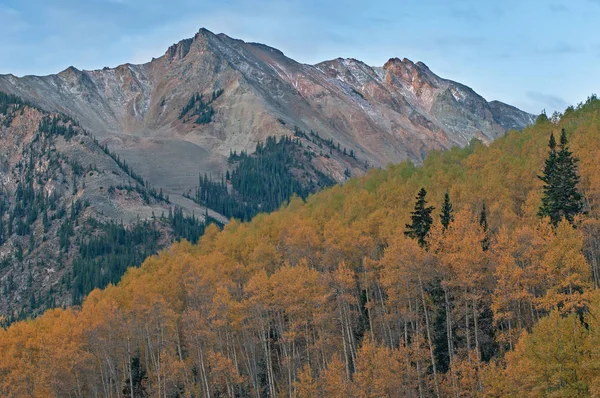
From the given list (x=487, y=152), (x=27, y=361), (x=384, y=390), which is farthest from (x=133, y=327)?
(x=487, y=152)

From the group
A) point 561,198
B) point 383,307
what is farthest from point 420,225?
point 561,198

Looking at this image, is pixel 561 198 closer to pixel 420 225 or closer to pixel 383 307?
pixel 420 225

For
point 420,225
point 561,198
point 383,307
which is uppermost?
point 561,198

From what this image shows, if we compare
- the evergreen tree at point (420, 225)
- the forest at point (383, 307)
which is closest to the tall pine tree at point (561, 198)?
the forest at point (383, 307)

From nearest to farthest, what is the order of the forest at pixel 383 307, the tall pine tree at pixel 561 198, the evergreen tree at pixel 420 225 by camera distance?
the forest at pixel 383 307 → the tall pine tree at pixel 561 198 → the evergreen tree at pixel 420 225

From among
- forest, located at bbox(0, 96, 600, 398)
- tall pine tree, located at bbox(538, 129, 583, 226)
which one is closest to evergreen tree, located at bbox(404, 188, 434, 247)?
forest, located at bbox(0, 96, 600, 398)

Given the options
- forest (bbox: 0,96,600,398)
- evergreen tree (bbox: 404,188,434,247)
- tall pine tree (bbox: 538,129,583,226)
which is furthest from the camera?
evergreen tree (bbox: 404,188,434,247)

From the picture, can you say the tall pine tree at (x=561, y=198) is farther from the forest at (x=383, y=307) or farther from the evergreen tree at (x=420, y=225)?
the evergreen tree at (x=420, y=225)

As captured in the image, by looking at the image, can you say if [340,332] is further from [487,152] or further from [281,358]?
[487,152]

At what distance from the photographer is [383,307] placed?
3219 inches

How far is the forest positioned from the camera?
6675 centimetres

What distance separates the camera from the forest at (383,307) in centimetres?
6675

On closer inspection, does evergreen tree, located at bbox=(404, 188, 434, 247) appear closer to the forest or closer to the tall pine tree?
the forest

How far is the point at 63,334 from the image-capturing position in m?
100
